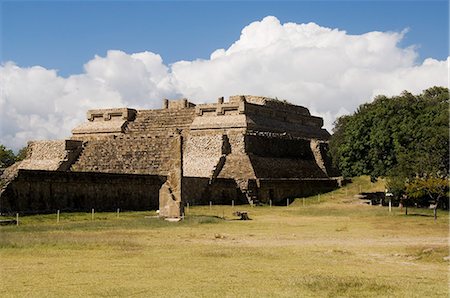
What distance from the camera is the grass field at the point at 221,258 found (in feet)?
36.7

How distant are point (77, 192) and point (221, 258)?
18001 millimetres

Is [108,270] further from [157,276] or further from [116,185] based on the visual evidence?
[116,185]

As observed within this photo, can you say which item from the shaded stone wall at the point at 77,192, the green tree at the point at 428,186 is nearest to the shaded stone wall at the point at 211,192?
the shaded stone wall at the point at 77,192

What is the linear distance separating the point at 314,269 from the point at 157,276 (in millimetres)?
3176

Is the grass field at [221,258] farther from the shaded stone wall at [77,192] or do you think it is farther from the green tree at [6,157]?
the green tree at [6,157]

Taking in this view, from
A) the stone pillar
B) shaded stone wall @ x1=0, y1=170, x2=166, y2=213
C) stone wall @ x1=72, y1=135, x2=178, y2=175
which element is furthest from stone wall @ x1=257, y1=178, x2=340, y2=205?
the stone pillar

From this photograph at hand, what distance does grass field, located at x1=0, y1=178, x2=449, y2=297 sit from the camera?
11.2m

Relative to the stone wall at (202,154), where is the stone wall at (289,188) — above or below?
below

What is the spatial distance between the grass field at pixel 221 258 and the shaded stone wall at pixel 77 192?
2.19 m

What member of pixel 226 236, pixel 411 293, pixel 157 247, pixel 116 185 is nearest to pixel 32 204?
pixel 116 185

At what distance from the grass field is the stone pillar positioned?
1753 mm

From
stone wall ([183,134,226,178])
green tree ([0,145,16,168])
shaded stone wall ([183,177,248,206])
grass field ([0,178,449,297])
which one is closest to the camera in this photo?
grass field ([0,178,449,297])

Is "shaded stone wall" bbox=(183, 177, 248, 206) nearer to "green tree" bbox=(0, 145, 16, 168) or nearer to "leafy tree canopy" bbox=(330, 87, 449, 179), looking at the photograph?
"leafy tree canopy" bbox=(330, 87, 449, 179)

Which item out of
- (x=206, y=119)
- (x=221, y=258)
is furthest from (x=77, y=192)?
(x=206, y=119)
